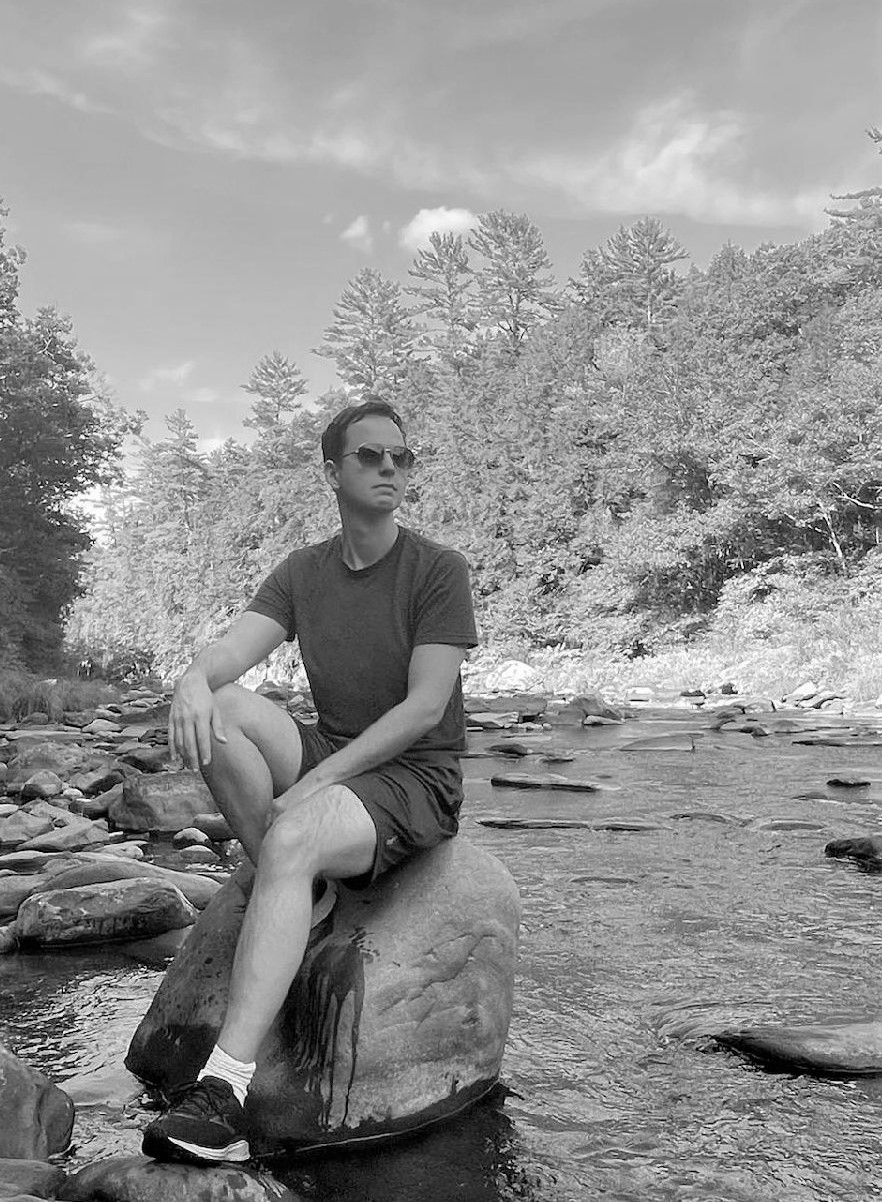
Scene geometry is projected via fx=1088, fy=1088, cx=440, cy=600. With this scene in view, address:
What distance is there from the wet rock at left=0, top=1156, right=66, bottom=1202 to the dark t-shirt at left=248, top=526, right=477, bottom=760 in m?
1.36

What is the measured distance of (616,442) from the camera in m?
32.5

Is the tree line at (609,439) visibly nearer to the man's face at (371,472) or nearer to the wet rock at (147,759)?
the wet rock at (147,759)

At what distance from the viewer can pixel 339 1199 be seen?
247cm

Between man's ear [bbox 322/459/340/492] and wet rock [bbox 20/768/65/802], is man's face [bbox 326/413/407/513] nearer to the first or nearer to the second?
man's ear [bbox 322/459/340/492]

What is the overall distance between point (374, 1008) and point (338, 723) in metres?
0.86

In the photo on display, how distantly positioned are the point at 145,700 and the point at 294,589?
20343 millimetres

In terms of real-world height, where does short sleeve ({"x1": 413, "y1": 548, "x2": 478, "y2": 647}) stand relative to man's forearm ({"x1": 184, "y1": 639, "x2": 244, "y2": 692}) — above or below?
above

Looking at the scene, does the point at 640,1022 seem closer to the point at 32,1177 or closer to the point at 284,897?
the point at 284,897

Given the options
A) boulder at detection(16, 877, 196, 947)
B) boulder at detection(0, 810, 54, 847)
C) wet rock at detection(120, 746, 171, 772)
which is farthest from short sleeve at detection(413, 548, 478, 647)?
wet rock at detection(120, 746, 171, 772)

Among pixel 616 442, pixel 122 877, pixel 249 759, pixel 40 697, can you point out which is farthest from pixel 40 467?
pixel 249 759

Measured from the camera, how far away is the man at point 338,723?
2.61 m

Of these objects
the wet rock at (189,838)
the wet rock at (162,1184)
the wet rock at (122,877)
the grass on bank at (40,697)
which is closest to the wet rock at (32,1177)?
the wet rock at (162,1184)

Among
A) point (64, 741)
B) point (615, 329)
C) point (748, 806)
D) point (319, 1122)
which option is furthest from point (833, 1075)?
point (615, 329)

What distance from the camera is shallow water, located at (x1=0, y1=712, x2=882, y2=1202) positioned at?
8.38ft
